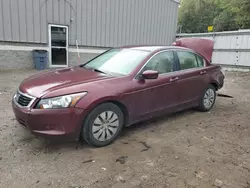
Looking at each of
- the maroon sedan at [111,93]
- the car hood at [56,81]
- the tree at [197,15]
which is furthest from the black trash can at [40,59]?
the tree at [197,15]

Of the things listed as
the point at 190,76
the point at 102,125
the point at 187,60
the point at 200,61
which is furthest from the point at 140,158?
the point at 200,61

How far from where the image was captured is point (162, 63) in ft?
12.8

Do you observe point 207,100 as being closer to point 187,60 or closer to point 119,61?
point 187,60

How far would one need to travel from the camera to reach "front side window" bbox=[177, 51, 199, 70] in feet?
13.9

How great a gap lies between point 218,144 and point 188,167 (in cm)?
96

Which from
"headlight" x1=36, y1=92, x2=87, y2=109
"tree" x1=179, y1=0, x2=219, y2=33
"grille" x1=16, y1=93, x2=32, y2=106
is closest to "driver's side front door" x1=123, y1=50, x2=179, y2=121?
"headlight" x1=36, y1=92, x2=87, y2=109

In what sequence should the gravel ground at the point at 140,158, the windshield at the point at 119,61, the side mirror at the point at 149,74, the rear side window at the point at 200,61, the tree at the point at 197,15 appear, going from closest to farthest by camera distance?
the gravel ground at the point at 140,158, the side mirror at the point at 149,74, the windshield at the point at 119,61, the rear side window at the point at 200,61, the tree at the point at 197,15

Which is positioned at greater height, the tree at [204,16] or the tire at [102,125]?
the tree at [204,16]

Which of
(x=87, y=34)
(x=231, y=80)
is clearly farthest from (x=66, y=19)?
(x=231, y=80)

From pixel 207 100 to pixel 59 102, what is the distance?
345 centimetres

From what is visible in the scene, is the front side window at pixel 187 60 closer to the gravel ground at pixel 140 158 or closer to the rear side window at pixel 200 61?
the rear side window at pixel 200 61

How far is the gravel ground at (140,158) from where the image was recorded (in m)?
2.42

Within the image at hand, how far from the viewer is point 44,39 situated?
9.60 m

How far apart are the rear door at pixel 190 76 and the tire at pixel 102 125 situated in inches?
60.1
